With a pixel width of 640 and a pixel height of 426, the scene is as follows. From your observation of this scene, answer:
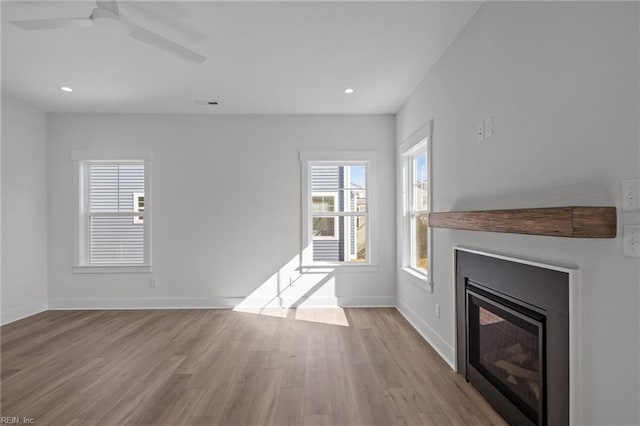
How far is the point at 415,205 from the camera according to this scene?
4.42 metres

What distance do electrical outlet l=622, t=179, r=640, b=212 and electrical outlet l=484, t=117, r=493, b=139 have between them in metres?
1.14

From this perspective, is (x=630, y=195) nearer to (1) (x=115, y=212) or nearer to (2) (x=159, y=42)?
(2) (x=159, y=42)

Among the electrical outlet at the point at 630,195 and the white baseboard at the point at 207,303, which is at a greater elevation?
the electrical outlet at the point at 630,195

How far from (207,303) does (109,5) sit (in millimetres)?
3685

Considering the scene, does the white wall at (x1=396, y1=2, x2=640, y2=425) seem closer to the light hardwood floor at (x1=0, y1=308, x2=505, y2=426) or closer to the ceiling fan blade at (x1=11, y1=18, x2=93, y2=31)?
the light hardwood floor at (x1=0, y1=308, x2=505, y2=426)

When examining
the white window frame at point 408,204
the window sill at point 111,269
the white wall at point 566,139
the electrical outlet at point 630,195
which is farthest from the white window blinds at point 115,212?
the electrical outlet at point 630,195

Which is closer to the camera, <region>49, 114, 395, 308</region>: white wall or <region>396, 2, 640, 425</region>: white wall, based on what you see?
<region>396, 2, 640, 425</region>: white wall

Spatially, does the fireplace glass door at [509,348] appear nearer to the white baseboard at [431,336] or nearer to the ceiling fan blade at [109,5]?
the white baseboard at [431,336]

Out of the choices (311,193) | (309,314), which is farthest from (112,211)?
(309,314)

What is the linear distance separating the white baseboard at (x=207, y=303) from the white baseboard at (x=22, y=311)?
12cm

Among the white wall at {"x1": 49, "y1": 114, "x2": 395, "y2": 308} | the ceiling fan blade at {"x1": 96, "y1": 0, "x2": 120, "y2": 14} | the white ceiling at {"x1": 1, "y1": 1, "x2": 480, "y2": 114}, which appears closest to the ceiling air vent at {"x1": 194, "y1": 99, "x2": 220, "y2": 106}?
the white ceiling at {"x1": 1, "y1": 1, "x2": 480, "y2": 114}

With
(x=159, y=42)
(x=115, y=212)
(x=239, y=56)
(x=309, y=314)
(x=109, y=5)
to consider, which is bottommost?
(x=309, y=314)

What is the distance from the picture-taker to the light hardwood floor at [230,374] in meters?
2.24

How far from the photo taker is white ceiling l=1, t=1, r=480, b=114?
2.50 metres
